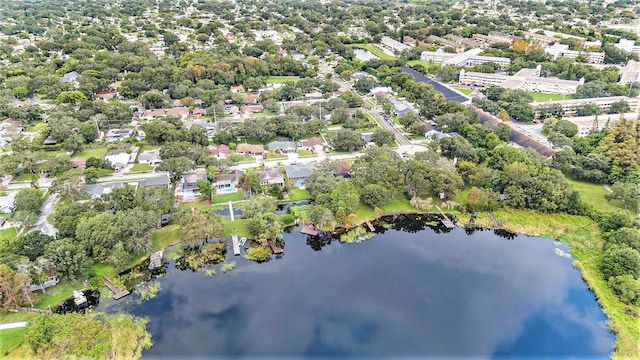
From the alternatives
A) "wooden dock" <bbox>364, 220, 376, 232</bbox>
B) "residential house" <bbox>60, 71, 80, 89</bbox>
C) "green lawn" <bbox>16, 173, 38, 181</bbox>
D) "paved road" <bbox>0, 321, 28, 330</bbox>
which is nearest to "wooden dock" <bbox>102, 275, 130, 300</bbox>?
"paved road" <bbox>0, 321, 28, 330</bbox>

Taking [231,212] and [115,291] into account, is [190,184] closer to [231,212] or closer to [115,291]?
[231,212]

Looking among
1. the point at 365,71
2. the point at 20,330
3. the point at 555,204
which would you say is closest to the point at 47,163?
the point at 20,330

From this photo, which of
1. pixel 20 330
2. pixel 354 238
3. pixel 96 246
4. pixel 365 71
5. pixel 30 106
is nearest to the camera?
pixel 20 330

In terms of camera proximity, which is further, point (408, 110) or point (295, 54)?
point (295, 54)

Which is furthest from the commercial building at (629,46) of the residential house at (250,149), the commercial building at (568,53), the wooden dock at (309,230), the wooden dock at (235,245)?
the wooden dock at (235,245)

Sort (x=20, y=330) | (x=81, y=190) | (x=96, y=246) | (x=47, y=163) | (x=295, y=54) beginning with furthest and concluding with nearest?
(x=295, y=54) < (x=47, y=163) < (x=81, y=190) < (x=96, y=246) < (x=20, y=330)

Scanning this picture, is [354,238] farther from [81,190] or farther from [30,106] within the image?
[30,106]
